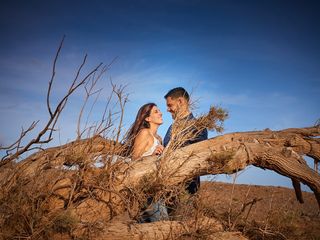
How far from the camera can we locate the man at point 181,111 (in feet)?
16.8

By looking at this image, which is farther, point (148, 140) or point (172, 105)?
point (172, 105)

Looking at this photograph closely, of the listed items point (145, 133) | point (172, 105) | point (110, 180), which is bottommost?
A: point (110, 180)

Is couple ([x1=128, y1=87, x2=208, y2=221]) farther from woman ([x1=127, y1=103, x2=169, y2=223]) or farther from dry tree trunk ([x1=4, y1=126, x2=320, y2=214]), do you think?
dry tree trunk ([x1=4, y1=126, x2=320, y2=214])

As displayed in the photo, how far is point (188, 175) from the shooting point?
15.3 feet

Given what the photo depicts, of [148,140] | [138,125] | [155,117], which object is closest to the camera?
[148,140]

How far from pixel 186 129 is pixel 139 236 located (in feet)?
7.24

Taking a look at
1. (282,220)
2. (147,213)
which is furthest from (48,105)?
(282,220)

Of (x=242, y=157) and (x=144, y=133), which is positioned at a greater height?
(x=144, y=133)

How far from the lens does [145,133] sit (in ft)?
16.1

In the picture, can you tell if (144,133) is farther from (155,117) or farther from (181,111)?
(181,111)

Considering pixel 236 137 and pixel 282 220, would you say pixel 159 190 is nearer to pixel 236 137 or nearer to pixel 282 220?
pixel 236 137

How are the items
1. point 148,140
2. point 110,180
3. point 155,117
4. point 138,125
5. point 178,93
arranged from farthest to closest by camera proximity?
point 178,93
point 155,117
point 138,125
point 148,140
point 110,180

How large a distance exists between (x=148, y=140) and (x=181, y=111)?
2.83ft

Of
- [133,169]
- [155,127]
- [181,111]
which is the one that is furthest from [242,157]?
[133,169]
